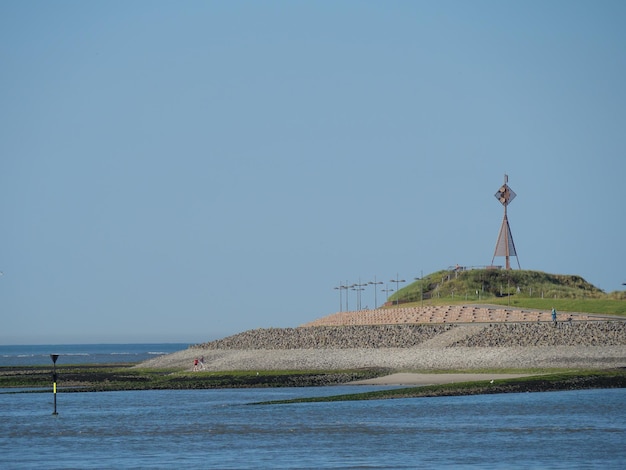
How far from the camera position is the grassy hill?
106m

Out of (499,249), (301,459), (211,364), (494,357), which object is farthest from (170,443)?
(499,249)

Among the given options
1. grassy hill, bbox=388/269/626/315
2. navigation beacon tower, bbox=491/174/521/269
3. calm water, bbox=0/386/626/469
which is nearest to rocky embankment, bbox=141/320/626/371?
calm water, bbox=0/386/626/469

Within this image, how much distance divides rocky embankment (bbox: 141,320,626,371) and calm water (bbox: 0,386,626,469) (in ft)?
40.7

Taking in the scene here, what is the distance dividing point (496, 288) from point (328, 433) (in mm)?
72891

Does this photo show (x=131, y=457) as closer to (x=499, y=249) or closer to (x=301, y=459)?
(x=301, y=459)

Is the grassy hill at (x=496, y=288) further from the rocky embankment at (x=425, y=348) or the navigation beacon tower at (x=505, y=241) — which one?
the rocky embankment at (x=425, y=348)

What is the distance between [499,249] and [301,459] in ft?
294

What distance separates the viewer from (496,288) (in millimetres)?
113125

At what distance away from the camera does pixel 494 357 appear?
68.8 metres

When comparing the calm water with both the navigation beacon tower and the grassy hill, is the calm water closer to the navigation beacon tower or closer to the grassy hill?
the grassy hill

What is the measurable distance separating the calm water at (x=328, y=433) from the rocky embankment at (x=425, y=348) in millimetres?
12401

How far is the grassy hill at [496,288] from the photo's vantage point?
106m

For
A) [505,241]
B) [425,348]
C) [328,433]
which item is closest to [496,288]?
[505,241]

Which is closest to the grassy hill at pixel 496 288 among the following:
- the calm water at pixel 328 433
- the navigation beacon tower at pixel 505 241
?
the navigation beacon tower at pixel 505 241
